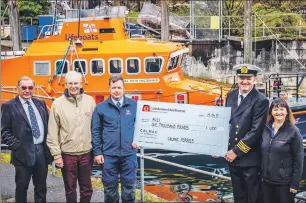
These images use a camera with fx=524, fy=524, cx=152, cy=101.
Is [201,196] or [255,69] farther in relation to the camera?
[201,196]

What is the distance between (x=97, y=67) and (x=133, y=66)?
3.08 ft

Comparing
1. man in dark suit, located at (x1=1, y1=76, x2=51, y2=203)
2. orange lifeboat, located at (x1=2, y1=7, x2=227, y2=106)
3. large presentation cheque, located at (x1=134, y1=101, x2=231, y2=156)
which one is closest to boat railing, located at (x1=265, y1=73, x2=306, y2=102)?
orange lifeboat, located at (x1=2, y1=7, x2=227, y2=106)

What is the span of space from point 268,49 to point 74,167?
61.5 ft

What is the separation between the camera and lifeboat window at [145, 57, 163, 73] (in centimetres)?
1323

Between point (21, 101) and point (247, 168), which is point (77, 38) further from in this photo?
point (247, 168)

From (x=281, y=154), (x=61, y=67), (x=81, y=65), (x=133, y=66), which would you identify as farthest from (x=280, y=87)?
(x=281, y=154)

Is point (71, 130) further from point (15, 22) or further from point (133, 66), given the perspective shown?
point (15, 22)

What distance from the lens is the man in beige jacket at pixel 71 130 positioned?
5.86 m

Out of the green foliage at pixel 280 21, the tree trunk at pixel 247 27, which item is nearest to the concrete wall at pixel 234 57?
the green foliage at pixel 280 21

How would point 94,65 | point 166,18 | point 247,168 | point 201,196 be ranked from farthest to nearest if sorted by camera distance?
point 166,18 < point 94,65 < point 201,196 < point 247,168

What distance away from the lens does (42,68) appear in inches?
545

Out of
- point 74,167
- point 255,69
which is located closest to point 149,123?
point 74,167

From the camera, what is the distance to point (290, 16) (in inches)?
1048

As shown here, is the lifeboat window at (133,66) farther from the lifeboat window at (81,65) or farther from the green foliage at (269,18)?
the green foliage at (269,18)
